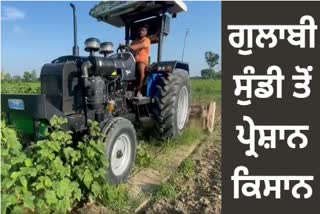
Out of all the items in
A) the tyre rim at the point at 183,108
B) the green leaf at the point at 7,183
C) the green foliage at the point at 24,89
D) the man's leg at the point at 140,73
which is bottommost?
the green leaf at the point at 7,183

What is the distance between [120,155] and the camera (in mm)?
4191

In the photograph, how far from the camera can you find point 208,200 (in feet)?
12.0

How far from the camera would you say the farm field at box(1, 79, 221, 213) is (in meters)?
2.79

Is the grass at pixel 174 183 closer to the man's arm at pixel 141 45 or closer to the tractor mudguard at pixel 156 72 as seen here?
the tractor mudguard at pixel 156 72

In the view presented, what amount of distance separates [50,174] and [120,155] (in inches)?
49.6

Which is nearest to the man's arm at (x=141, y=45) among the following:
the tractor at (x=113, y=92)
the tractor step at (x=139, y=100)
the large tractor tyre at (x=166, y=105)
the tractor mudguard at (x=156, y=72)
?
the tractor at (x=113, y=92)

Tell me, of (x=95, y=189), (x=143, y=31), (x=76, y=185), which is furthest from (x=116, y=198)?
(x=143, y=31)

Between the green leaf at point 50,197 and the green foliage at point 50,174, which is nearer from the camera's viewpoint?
the green foliage at point 50,174

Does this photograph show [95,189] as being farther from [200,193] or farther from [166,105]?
[166,105]

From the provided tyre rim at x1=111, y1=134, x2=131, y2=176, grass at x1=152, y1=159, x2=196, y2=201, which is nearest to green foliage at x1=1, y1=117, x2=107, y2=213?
tyre rim at x1=111, y1=134, x2=131, y2=176

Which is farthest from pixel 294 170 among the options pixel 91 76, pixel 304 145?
pixel 91 76

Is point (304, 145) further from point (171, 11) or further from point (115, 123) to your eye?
point (171, 11)

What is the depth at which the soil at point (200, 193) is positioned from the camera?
3455 mm

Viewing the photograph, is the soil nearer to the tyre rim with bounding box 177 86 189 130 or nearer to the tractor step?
the tractor step
